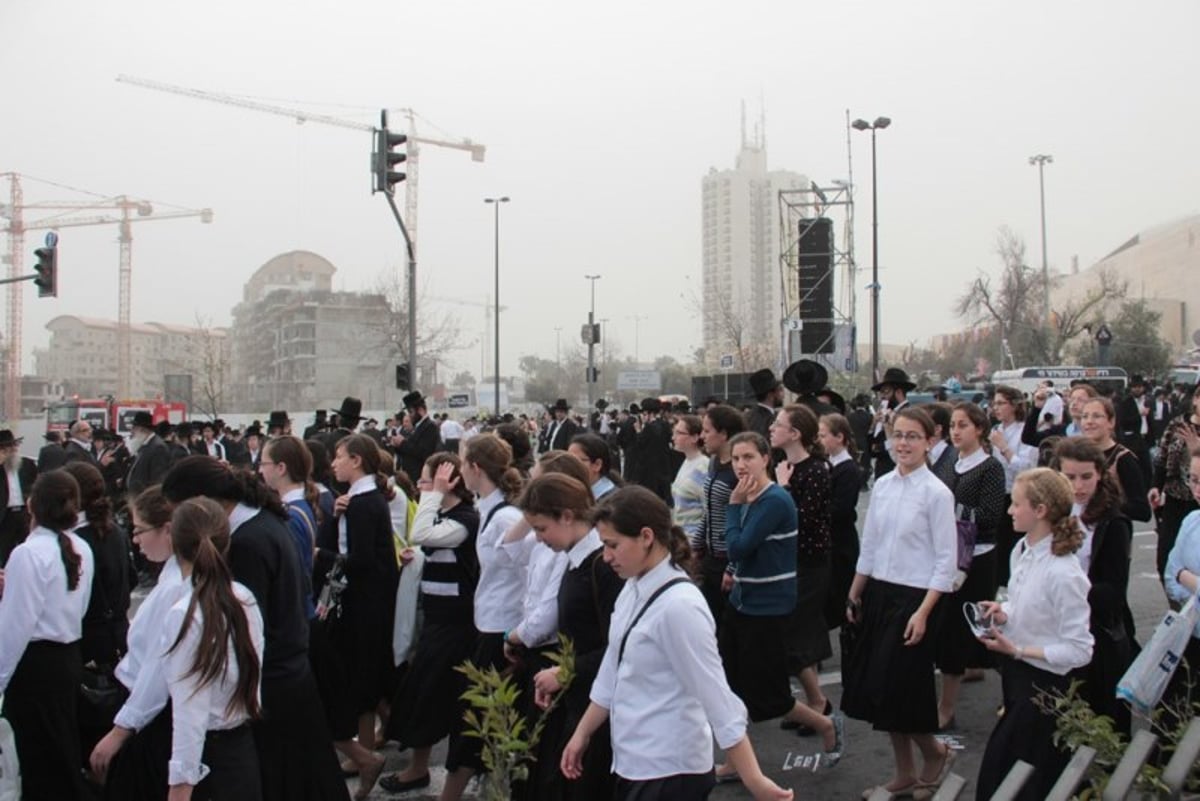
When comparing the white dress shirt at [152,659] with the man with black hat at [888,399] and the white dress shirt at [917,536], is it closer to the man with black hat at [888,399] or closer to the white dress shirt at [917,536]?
the white dress shirt at [917,536]

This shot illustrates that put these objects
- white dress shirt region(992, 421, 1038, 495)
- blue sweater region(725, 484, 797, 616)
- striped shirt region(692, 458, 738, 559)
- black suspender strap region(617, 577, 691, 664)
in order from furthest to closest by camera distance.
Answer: white dress shirt region(992, 421, 1038, 495)
striped shirt region(692, 458, 738, 559)
blue sweater region(725, 484, 797, 616)
black suspender strap region(617, 577, 691, 664)

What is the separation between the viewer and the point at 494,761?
318cm

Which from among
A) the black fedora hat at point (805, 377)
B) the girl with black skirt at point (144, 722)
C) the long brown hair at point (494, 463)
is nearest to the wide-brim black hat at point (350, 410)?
the black fedora hat at point (805, 377)

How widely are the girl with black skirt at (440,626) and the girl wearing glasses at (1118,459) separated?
3.62 m

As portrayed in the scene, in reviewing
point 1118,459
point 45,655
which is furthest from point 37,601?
point 1118,459

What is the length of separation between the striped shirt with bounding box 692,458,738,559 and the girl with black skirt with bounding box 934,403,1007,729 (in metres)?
1.39

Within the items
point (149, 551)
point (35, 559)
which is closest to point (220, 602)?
point (149, 551)

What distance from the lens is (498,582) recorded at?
193 inches

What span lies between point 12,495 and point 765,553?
8132 mm

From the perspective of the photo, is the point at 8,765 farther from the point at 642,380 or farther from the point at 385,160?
the point at 642,380

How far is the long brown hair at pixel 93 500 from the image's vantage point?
16.4 feet

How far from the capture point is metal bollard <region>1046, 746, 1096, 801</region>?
286 centimetres

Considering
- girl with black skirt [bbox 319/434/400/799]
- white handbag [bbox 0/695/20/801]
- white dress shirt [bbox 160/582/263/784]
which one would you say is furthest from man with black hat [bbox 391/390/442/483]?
white dress shirt [bbox 160/582/263/784]

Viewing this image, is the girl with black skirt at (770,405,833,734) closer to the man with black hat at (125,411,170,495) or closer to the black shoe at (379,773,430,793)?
the black shoe at (379,773,430,793)
